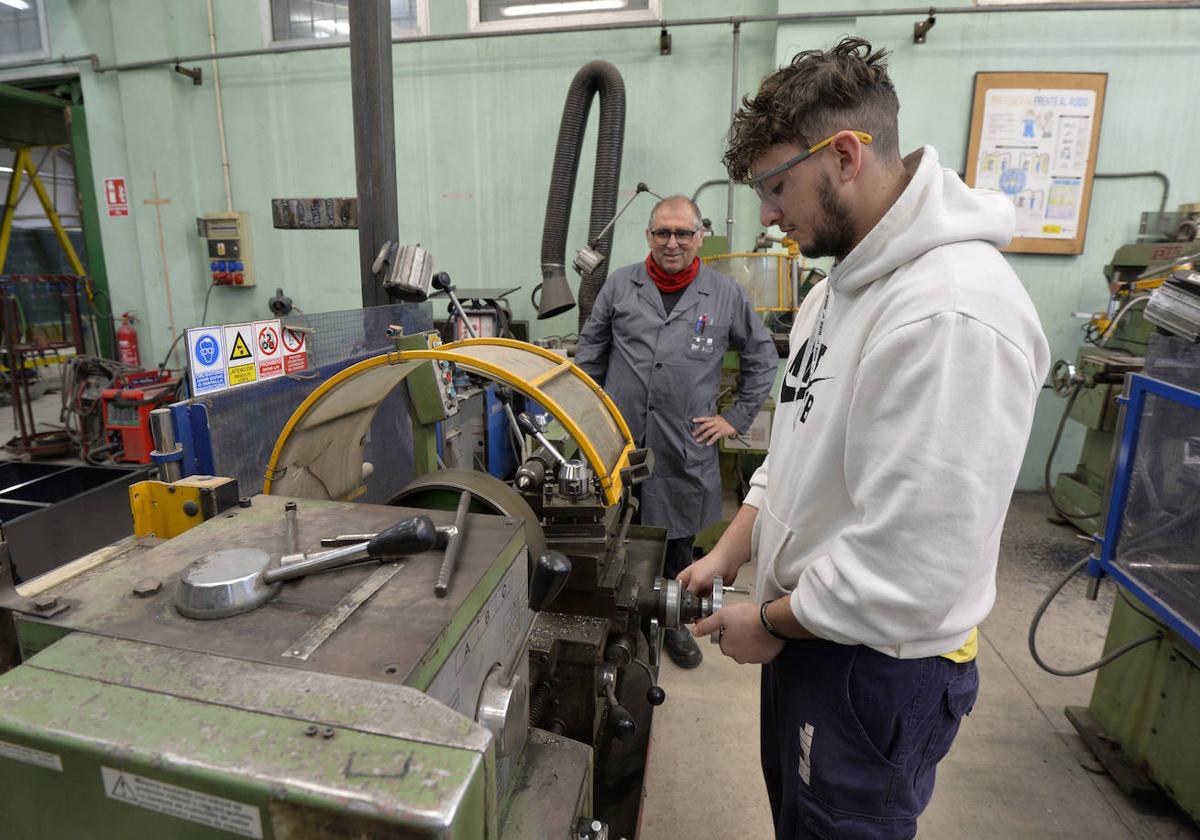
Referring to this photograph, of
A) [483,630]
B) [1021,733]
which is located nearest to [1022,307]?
[483,630]

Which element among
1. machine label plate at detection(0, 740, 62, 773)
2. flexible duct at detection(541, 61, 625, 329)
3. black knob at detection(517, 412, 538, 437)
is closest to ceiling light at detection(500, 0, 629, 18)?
flexible duct at detection(541, 61, 625, 329)

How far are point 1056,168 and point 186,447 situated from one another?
3.71 m

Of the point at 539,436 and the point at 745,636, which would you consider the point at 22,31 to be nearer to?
the point at 539,436

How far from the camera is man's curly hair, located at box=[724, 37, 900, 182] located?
0.79 m

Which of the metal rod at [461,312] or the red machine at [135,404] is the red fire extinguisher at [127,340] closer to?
the red machine at [135,404]

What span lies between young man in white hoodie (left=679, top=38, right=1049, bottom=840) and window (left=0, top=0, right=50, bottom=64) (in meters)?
5.12

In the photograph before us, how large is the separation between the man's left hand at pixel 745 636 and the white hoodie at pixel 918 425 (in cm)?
10

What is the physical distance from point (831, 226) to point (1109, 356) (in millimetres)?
2547

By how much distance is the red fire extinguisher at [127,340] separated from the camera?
4137 mm

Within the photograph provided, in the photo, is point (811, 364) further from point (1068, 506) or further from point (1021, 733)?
point (1068, 506)

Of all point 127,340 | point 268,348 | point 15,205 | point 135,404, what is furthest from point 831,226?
point 15,205

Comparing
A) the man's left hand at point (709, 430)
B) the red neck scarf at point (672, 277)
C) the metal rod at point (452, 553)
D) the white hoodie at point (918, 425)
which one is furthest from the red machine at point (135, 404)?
the white hoodie at point (918, 425)

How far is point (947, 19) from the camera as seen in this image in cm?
308

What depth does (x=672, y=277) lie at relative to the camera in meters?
2.04
